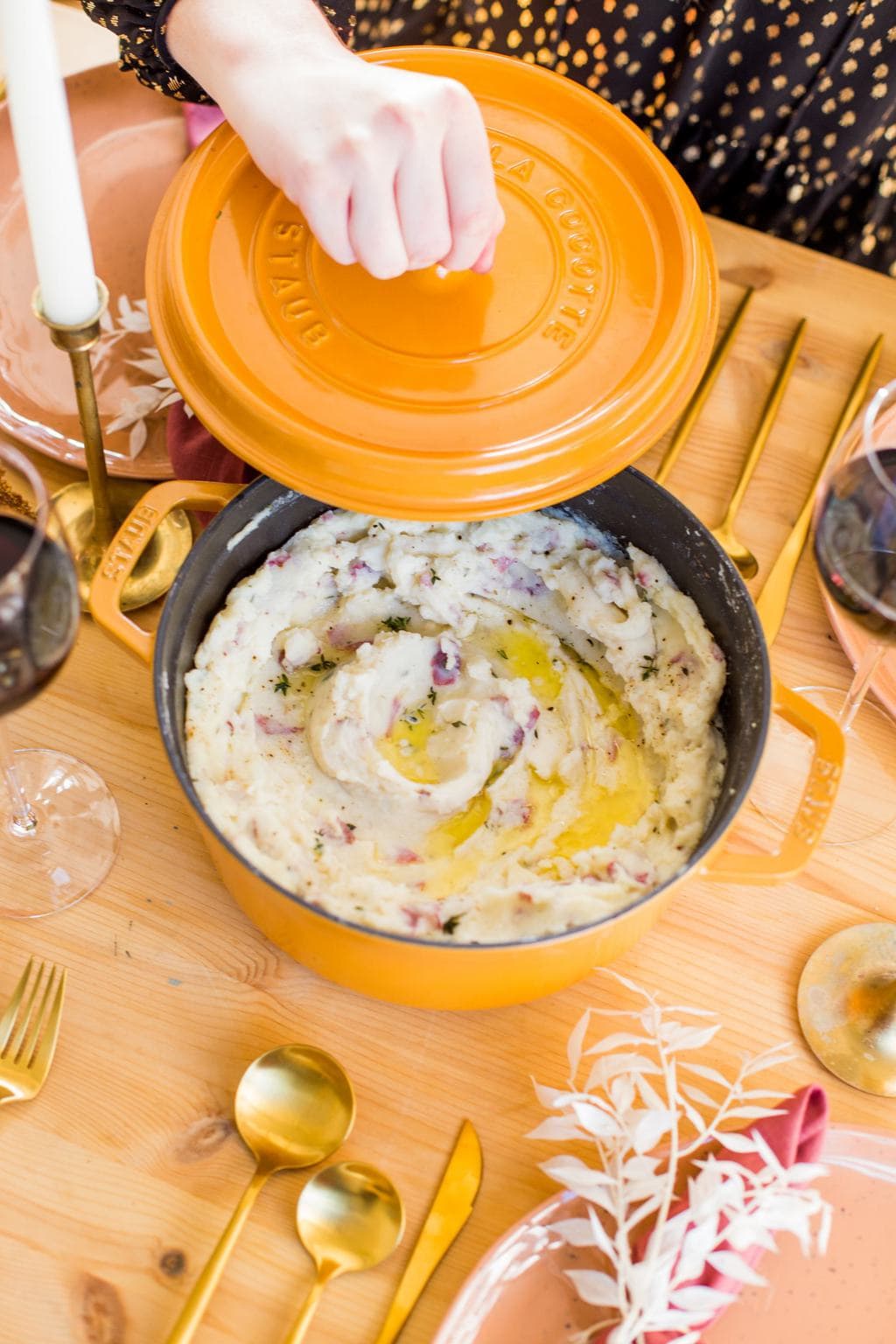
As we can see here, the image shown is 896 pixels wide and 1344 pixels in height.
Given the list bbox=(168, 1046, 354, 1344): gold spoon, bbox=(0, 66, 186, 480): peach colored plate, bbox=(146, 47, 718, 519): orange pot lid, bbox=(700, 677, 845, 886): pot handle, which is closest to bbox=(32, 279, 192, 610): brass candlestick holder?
bbox=(0, 66, 186, 480): peach colored plate

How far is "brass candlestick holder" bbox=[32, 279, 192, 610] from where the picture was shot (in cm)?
107

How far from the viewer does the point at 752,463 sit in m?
1.26

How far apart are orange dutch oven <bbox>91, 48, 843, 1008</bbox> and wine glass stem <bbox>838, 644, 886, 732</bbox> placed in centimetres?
11

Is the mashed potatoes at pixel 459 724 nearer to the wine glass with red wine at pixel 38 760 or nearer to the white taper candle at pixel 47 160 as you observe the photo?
the wine glass with red wine at pixel 38 760

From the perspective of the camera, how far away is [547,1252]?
33.6 inches

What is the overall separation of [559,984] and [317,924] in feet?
0.72

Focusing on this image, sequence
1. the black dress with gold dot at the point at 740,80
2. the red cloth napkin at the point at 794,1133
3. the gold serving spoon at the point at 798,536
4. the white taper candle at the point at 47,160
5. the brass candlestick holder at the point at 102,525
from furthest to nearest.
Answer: the black dress with gold dot at the point at 740,80 < the gold serving spoon at the point at 798,536 < the brass candlestick holder at the point at 102,525 < the red cloth napkin at the point at 794,1133 < the white taper candle at the point at 47,160

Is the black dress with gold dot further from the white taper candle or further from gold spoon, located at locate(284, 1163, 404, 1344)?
gold spoon, located at locate(284, 1163, 404, 1344)

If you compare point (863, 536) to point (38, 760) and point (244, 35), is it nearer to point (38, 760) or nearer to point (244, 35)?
point (244, 35)

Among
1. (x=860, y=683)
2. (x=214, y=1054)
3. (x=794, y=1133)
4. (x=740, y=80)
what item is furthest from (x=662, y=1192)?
(x=740, y=80)

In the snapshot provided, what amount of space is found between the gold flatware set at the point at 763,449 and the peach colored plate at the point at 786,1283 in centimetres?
51

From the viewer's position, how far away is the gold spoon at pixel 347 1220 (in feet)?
2.83

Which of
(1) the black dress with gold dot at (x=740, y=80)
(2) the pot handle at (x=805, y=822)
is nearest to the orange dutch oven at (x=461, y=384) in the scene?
(2) the pot handle at (x=805, y=822)

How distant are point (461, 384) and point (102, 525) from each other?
422 mm
